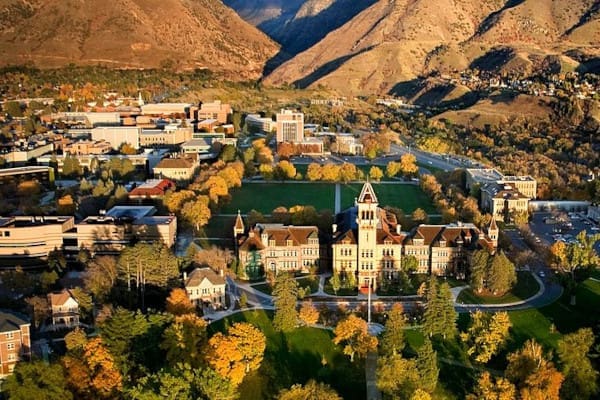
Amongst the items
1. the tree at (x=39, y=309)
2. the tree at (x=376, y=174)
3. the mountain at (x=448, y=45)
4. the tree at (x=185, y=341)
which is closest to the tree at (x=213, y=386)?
the tree at (x=185, y=341)

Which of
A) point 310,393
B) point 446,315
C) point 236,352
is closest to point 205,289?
point 236,352

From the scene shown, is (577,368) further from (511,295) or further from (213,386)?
(213,386)

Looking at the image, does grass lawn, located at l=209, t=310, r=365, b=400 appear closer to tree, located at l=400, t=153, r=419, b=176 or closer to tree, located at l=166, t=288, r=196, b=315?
tree, located at l=166, t=288, r=196, b=315

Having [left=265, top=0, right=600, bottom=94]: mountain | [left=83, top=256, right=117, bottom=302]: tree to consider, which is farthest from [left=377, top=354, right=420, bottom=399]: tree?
[left=265, top=0, right=600, bottom=94]: mountain

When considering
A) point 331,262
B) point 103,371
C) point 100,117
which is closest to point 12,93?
point 100,117

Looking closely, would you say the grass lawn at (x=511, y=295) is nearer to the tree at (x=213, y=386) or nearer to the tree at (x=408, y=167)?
the tree at (x=213, y=386)

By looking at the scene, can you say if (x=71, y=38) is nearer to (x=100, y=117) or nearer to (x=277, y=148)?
(x=100, y=117)
